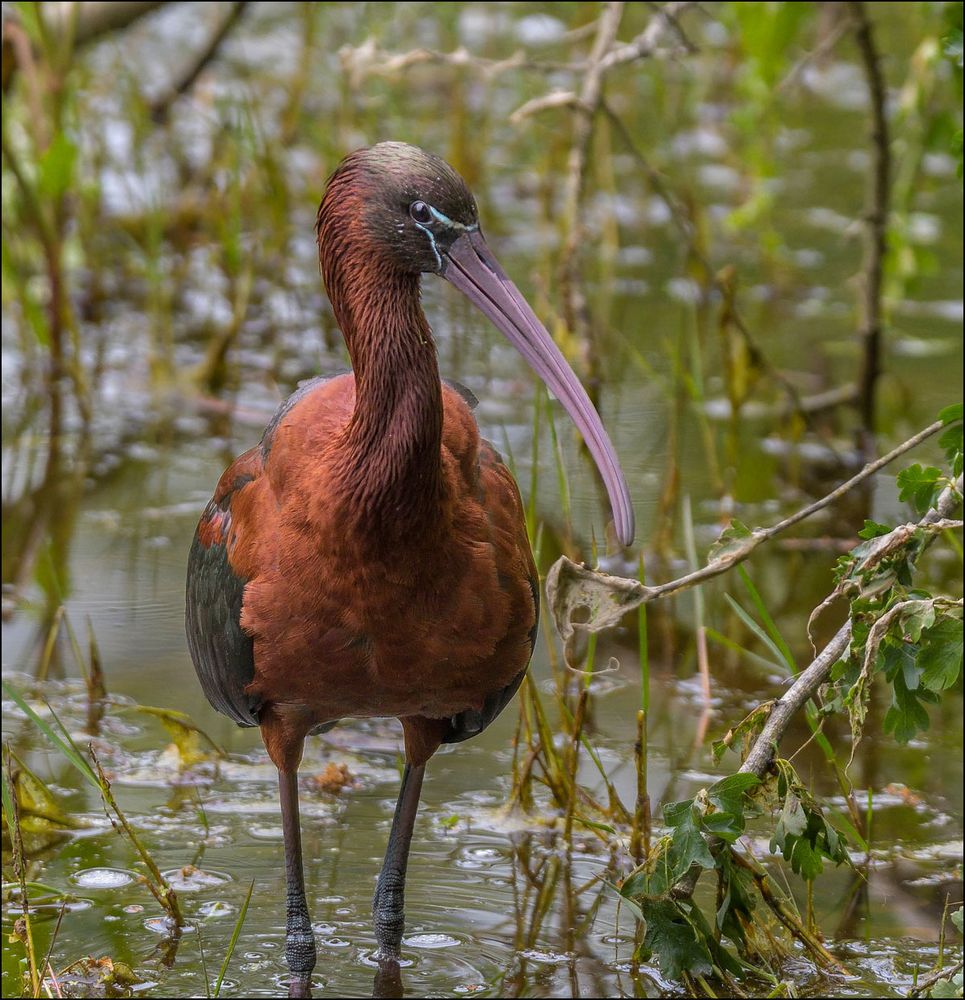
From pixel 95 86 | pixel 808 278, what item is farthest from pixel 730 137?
pixel 95 86

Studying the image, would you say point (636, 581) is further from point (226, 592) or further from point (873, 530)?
point (226, 592)

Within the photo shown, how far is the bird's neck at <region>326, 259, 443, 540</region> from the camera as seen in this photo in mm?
3271

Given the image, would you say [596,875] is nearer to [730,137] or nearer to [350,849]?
[350,849]

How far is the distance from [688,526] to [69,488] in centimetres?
289

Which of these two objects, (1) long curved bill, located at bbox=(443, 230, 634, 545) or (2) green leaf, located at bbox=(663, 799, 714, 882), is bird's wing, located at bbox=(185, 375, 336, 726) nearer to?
(1) long curved bill, located at bbox=(443, 230, 634, 545)

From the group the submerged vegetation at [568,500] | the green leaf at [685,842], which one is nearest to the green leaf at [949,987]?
the submerged vegetation at [568,500]

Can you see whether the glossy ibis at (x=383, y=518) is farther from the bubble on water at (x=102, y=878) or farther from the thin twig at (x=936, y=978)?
the thin twig at (x=936, y=978)

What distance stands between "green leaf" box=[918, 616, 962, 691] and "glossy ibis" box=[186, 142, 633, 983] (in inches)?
22.5

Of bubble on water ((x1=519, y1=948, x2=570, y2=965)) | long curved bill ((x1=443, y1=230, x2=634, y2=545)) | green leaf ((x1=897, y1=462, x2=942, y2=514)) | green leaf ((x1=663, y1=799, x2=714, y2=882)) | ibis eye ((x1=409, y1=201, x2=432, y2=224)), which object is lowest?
bubble on water ((x1=519, y1=948, x2=570, y2=965))

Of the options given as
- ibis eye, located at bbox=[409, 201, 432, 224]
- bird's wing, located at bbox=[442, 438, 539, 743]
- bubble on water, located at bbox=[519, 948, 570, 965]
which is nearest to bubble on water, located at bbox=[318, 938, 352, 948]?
bubble on water, located at bbox=[519, 948, 570, 965]

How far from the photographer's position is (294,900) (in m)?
3.75

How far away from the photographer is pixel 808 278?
833 cm

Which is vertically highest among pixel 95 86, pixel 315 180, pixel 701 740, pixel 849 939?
pixel 95 86

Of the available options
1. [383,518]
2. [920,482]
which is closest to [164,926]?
[383,518]
